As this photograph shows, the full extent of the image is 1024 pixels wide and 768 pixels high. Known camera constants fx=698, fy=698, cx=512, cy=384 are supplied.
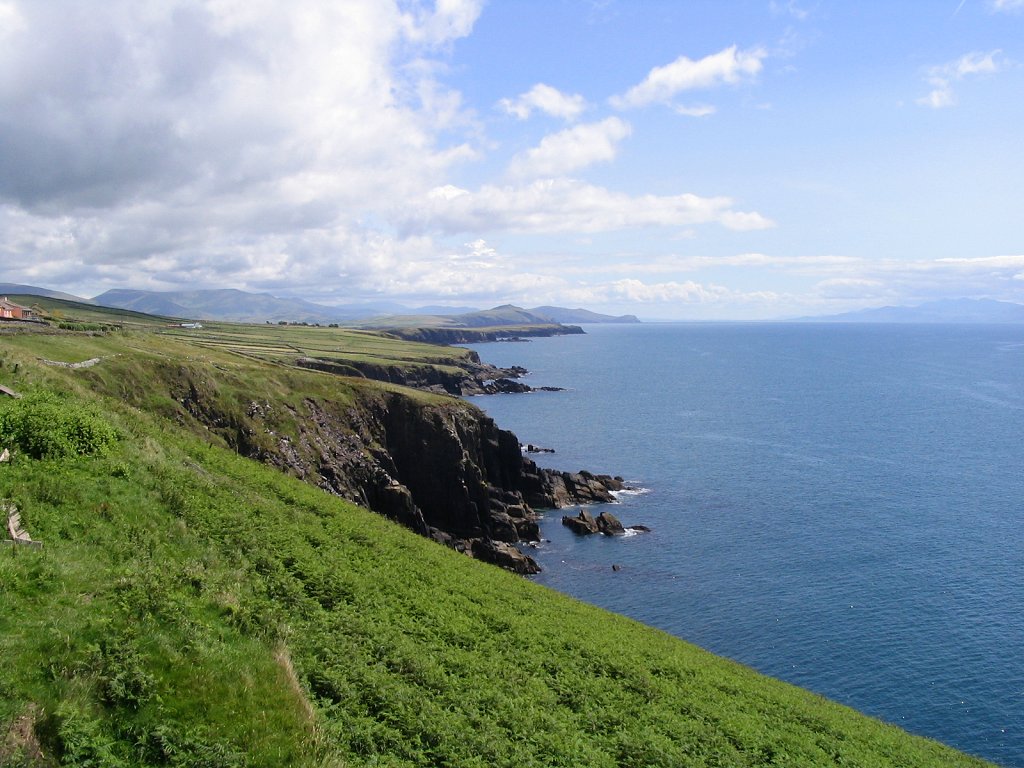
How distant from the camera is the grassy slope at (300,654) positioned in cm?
1619

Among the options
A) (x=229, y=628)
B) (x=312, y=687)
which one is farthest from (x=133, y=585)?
(x=312, y=687)

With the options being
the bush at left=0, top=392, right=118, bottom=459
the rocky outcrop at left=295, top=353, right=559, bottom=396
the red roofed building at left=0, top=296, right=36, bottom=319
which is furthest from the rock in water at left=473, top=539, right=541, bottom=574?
the rocky outcrop at left=295, top=353, right=559, bottom=396

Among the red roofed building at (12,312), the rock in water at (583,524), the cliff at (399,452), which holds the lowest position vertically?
the rock in water at (583,524)

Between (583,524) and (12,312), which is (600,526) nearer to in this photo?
(583,524)

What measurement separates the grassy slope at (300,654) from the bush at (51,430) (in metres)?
0.85

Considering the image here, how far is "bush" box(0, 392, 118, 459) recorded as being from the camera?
2703 cm

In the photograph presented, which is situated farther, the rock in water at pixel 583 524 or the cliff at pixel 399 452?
the rock in water at pixel 583 524

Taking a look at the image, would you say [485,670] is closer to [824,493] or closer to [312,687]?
[312,687]

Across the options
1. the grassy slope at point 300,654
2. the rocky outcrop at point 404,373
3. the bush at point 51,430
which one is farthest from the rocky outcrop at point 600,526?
the rocky outcrop at point 404,373

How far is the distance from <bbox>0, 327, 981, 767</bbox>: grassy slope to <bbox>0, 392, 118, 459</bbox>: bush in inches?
33.5

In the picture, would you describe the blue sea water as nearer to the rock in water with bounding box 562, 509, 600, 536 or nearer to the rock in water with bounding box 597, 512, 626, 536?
the rock in water with bounding box 562, 509, 600, 536

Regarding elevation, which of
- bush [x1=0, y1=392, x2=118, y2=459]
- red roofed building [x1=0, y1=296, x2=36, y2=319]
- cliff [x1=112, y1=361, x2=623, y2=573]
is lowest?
cliff [x1=112, y1=361, x2=623, y2=573]

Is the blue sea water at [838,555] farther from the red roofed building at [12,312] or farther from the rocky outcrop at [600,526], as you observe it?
the red roofed building at [12,312]

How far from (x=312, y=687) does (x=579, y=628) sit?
16568 mm
